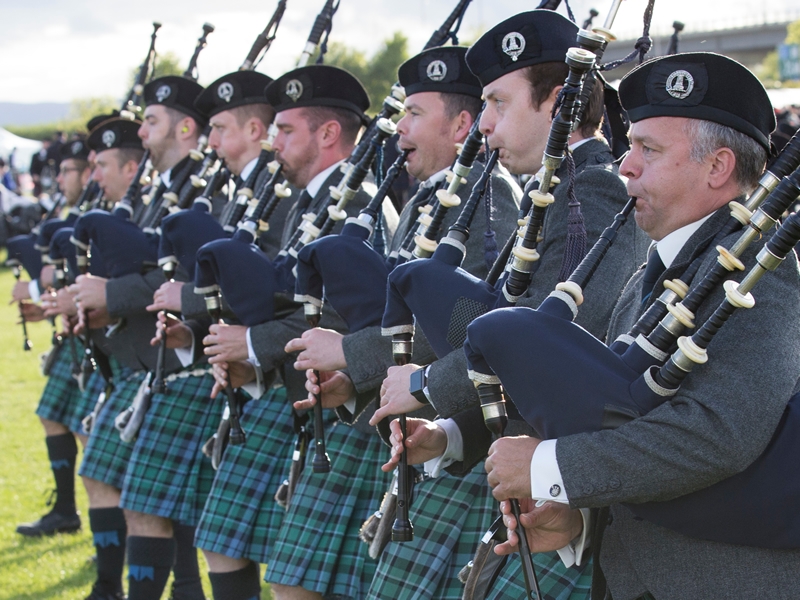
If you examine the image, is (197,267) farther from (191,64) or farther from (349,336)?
(191,64)

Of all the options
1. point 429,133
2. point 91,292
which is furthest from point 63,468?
point 429,133

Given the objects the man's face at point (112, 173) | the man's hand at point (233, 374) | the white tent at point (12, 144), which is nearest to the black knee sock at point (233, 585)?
the man's hand at point (233, 374)

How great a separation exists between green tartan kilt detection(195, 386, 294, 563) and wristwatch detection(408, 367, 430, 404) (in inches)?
56.6

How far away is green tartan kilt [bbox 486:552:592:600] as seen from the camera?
2.55 m

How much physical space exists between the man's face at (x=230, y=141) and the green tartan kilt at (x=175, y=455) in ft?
3.17

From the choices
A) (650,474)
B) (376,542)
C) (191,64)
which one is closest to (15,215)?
(191,64)

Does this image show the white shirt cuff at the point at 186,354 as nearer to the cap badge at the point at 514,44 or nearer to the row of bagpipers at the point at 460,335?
the row of bagpipers at the point at 460,335

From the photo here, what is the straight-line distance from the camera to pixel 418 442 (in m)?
2.68

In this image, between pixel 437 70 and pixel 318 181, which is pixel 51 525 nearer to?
pixel 318 181

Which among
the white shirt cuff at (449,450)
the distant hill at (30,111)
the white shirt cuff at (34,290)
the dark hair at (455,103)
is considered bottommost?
the distant hill at (30,111)

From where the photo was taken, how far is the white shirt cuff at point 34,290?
6.33 meters

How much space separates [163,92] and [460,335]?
11.0ft

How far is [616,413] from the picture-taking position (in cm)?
192

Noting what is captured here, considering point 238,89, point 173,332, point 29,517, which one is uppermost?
point 238,89
